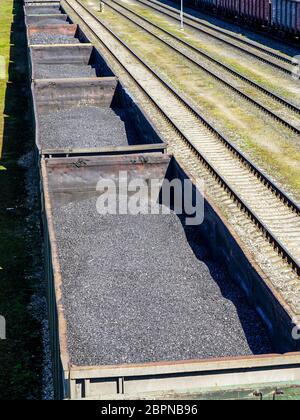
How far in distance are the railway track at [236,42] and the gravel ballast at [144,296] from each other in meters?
21.1

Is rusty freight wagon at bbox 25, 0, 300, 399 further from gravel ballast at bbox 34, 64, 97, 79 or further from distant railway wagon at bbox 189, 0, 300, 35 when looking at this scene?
distant railway wagon at bbox 189, 0, 300, 35

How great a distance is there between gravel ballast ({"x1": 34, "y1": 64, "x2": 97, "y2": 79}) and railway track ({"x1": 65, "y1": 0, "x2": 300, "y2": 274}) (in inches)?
106

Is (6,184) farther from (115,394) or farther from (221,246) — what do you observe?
(115,394)

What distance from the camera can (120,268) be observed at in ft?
35.2

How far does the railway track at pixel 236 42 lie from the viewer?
3286 cm

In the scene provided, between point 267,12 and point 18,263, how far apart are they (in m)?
30.6

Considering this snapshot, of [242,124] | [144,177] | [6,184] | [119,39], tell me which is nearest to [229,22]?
[119,39]

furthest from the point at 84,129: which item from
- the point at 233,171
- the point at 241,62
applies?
the point at 241,62

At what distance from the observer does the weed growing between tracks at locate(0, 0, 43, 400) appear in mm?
10359

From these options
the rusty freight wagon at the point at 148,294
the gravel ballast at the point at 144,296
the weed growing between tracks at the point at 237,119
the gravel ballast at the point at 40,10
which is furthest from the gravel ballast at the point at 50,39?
the gravel ballast at the point at 144,296

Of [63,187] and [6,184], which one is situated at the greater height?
[63,187]

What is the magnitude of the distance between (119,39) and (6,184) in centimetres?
2293

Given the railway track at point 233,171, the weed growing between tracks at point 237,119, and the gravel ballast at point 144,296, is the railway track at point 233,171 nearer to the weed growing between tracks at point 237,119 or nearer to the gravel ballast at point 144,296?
the weed growing between tracks at point 237,119

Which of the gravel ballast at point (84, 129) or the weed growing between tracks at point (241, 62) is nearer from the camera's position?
the gravel ballast at point (84, 129)
